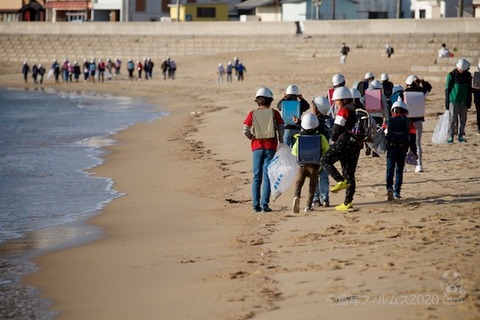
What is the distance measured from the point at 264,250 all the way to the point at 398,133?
12.5 ft

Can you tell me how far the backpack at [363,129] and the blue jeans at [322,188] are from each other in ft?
2.41

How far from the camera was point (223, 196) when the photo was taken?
16.2m

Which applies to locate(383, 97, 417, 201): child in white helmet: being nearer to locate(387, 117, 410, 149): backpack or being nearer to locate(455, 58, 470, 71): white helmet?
locate(387, 117, 410, 149): backpack

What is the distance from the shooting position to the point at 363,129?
45.1 ft

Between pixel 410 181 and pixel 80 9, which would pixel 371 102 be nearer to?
pixel 410 181

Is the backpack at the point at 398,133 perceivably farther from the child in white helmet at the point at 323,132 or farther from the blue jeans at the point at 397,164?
the child in white helmet at the point at 323,132

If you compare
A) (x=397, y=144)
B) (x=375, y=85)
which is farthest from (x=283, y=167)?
(x=375, y=85)

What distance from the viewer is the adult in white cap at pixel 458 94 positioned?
779 inches

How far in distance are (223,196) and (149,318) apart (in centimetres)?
A: 744

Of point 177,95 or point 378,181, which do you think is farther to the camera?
point 177,95

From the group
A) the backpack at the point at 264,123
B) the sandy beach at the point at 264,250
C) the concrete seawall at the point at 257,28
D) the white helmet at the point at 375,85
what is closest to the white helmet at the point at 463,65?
the sandy beach at the point at 264,250

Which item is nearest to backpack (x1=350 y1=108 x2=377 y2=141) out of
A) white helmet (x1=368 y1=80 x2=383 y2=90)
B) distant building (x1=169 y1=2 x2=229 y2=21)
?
white helmet (x1=368 y1=80 x2=383 y2=90)

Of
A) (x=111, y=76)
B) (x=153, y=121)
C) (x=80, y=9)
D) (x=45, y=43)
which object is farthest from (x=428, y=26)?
(x=80, y=9)

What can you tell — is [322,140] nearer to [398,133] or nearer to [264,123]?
[264,123]
